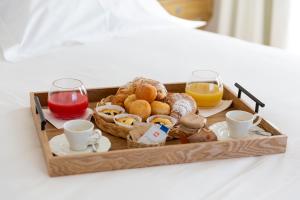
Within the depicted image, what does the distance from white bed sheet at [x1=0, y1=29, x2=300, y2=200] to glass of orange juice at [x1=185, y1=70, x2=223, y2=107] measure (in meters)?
0.17

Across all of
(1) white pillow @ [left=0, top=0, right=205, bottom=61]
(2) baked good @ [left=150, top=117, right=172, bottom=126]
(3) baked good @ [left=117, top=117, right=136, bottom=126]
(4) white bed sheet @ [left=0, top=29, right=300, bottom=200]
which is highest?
(1) white pillow @ [left=0, top=0, right=205, bottom=61]

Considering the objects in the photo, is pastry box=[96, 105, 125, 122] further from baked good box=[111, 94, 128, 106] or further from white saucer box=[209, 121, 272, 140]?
white saucer box=[209, 121, 272, 140]

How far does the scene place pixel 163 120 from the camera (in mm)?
1307

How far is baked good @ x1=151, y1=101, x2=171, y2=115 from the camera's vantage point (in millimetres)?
1367

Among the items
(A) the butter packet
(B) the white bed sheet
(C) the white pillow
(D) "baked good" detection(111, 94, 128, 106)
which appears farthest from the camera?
(C) the white pillow

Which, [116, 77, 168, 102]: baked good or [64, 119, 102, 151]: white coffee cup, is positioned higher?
[116, 77, 168, 102]: baked good

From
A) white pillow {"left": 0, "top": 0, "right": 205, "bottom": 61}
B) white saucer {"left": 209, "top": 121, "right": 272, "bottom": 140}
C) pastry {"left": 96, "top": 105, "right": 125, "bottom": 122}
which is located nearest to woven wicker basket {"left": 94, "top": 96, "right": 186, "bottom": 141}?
pastry {"left": 96, "top": 105, "right": 125, "bottom": 122}

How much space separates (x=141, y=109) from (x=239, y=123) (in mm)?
268

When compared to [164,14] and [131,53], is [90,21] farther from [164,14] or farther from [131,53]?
[164,14]

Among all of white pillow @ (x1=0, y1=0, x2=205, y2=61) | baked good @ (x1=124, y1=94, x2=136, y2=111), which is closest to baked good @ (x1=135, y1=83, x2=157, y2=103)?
baked good @ (x1=124, y1=94, x2=136, y2=111)

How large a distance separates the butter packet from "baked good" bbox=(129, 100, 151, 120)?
14cm

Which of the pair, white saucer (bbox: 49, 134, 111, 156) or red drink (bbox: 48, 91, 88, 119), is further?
red drink (bbox: 48, 91, 88, 119)

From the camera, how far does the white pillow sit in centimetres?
206

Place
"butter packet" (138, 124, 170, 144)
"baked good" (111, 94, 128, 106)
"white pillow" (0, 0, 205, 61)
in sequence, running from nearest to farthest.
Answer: "butter packet" (138, 124, 170, 144) → "baked good" (111, 94, 128, 106) → "white pillow" (0, 0, 205, 61)
